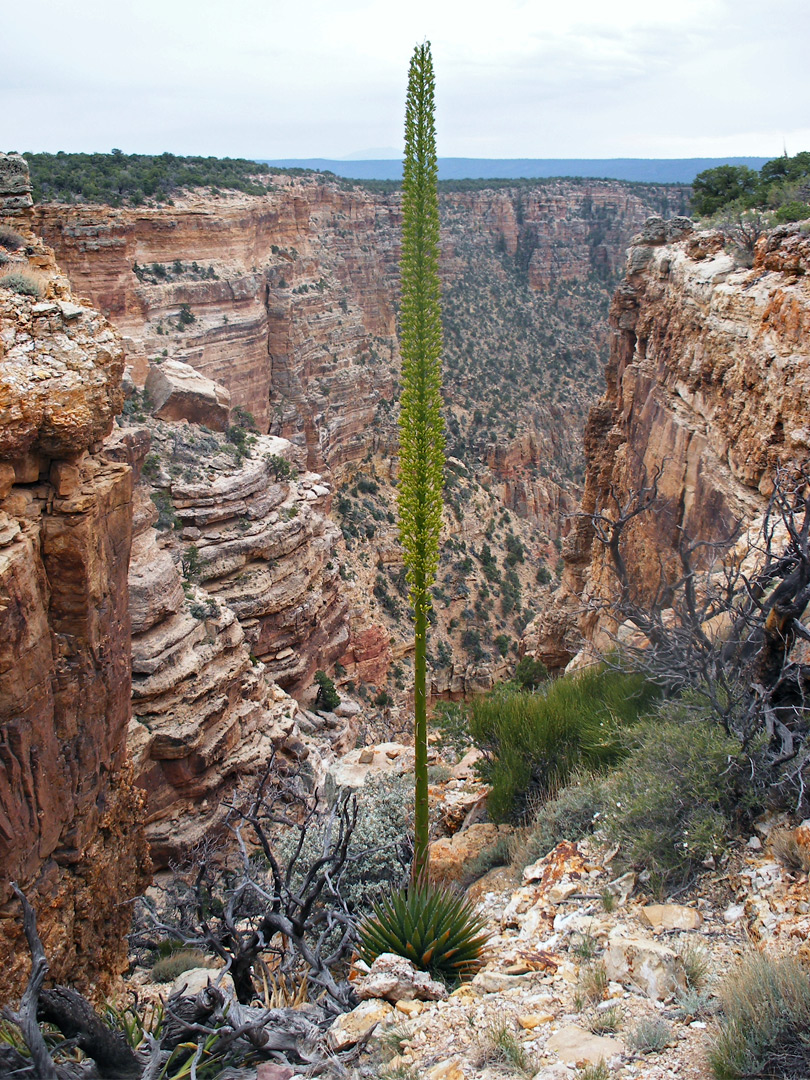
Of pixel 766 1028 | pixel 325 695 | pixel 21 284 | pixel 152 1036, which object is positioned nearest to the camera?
pixel 766 1028

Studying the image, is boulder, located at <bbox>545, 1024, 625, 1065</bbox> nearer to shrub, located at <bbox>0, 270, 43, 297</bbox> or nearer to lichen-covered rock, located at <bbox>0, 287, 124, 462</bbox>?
lichen-covered rock, located at <bbox>0, 287, 124, 462</bbox>

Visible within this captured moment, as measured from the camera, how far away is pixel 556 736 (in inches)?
402

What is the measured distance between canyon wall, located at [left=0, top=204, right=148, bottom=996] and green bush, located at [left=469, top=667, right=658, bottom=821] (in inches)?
188

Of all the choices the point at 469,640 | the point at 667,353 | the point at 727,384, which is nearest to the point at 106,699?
the point at 727,384

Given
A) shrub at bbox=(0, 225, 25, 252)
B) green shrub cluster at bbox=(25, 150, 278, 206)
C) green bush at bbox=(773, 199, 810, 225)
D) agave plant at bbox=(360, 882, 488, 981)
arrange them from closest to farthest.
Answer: agave plant at bbox=(360, 882, 488, 981)
shrub at bbox=(0, 225, 25, 252)
green bush at bbox=(773, 199, 810, 225)
green shrub cluster at bbox=(25, 150, 278, 206)

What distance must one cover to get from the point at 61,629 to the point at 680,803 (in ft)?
17.7

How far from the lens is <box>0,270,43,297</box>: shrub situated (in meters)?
7.16

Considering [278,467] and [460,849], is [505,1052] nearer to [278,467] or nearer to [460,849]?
[460,849]

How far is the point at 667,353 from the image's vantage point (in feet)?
48.6

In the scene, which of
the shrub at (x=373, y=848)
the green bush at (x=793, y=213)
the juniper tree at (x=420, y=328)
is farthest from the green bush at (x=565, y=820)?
the green bush at (x=793, y=213)

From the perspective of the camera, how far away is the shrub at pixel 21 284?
23.5ft

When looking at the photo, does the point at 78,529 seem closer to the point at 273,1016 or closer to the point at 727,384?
the point at 273,1016

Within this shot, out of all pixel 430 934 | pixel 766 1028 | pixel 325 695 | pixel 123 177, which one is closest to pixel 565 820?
pixel 430 934

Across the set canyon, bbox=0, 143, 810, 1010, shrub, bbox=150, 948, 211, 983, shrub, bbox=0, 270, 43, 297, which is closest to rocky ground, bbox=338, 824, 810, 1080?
canyon, bbox=0, 143, 810, 1010
